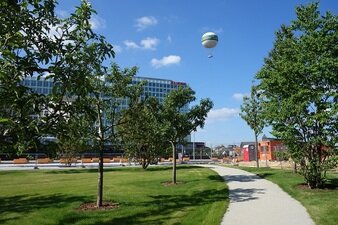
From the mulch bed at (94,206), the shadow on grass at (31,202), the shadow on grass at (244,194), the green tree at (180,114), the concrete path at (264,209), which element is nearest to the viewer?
the concrete path at (264,209)

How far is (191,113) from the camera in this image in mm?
23656

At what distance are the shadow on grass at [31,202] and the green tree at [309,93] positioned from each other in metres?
10.3

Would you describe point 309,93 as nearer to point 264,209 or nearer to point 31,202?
point 264,209

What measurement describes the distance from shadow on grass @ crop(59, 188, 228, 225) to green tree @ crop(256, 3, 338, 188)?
4.37m

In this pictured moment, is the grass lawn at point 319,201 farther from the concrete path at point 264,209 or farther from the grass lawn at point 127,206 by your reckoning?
the grass lawn at point 127,206

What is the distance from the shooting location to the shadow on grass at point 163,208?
1205 centimetres

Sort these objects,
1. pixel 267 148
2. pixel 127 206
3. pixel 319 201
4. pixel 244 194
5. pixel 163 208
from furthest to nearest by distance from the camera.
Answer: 1. pixel 267 148
2. pixel 244 194
3. pixel 127 206
4. pixel 319 201
5. pixel 163 208

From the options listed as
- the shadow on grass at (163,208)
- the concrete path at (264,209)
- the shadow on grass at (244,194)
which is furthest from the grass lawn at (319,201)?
the shadow on grass at (163,208)

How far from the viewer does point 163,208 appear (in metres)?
14.1

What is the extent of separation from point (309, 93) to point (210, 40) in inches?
557

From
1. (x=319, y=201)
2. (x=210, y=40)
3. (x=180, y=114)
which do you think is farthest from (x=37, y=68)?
(x=210, y=40)

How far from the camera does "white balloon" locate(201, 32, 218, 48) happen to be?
30.5 m

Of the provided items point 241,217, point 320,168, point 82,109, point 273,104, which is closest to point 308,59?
point 273,104

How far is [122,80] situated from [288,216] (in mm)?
8709
